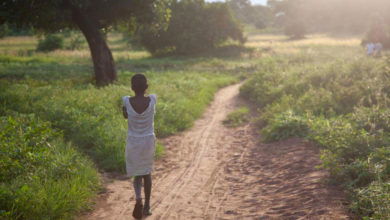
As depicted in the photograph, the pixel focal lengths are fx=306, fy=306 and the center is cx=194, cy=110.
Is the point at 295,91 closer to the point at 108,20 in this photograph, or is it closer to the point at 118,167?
the point at 118,167

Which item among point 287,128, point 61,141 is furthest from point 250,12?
point 61,141

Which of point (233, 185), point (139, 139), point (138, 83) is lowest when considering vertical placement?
point (233, 185)

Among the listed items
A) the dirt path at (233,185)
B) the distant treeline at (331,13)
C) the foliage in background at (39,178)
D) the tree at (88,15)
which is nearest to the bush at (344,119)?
the dirt path at (233,185)

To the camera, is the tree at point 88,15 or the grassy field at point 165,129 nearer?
the grassy field at point 165,129

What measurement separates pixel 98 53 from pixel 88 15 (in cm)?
171

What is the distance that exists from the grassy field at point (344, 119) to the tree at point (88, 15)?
253 inches

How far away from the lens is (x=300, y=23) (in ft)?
198

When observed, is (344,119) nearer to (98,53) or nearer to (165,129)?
(165,129)

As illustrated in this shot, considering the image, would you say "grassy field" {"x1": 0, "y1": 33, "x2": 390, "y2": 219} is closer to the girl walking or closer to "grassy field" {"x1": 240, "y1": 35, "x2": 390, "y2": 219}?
"grassy field" {"x1": 240, "y1": 35, "x2": 390, "y2": 219}

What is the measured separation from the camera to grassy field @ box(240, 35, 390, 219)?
423 cm

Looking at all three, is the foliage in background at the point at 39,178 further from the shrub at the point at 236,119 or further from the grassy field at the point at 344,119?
the shrub at the point at 236,119

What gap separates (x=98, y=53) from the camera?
46.6 feet

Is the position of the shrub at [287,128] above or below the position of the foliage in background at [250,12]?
below

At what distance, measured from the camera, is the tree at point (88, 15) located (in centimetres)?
1152
